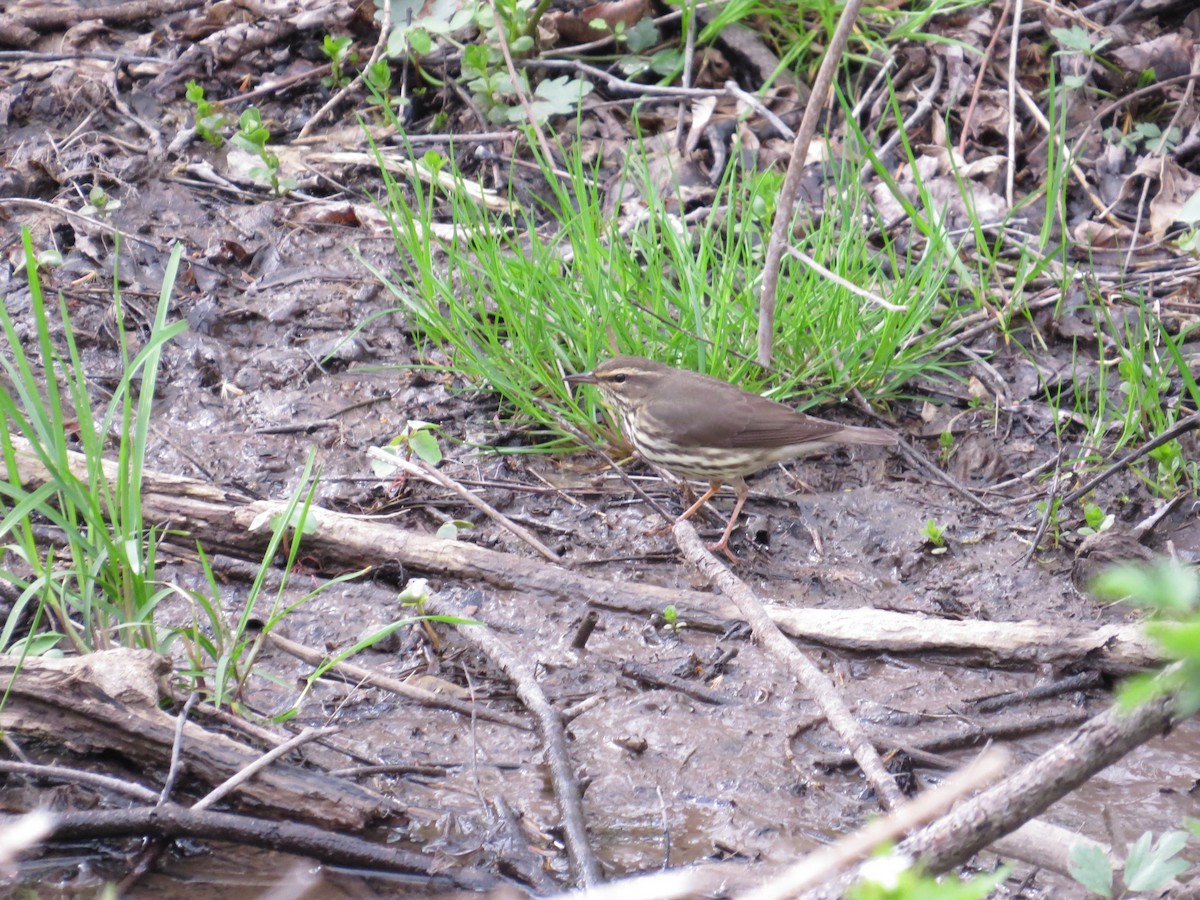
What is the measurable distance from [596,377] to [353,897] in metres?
2.67

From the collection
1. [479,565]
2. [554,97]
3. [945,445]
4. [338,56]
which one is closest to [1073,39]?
[554,97]

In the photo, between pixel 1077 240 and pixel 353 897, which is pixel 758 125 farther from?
pixel 353 897

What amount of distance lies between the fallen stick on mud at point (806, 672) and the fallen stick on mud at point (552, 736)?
0.68m

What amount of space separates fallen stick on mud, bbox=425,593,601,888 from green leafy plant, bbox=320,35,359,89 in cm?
465

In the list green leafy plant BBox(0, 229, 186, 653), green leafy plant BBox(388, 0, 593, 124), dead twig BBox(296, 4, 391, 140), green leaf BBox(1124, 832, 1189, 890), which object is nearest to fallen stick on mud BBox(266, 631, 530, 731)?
green leafy plant BBox(0, 229, 186, 653)

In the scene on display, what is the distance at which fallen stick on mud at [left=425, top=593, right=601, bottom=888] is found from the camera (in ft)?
10.8

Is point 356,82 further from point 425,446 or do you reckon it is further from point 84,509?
point 84,509

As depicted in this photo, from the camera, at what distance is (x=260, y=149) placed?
7488 mm

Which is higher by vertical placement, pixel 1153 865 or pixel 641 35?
pixel 1153 865

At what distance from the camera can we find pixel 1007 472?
5.80m

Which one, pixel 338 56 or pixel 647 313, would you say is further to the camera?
pixel 338 56

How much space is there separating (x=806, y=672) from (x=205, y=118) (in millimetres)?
5873

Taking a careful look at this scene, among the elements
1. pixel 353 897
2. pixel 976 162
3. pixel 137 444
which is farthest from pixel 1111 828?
pixel 976 162

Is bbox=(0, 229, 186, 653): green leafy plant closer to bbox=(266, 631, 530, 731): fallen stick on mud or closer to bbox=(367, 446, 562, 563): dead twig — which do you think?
bbox=(266, 631, 530, 731): fallen stick on mud
